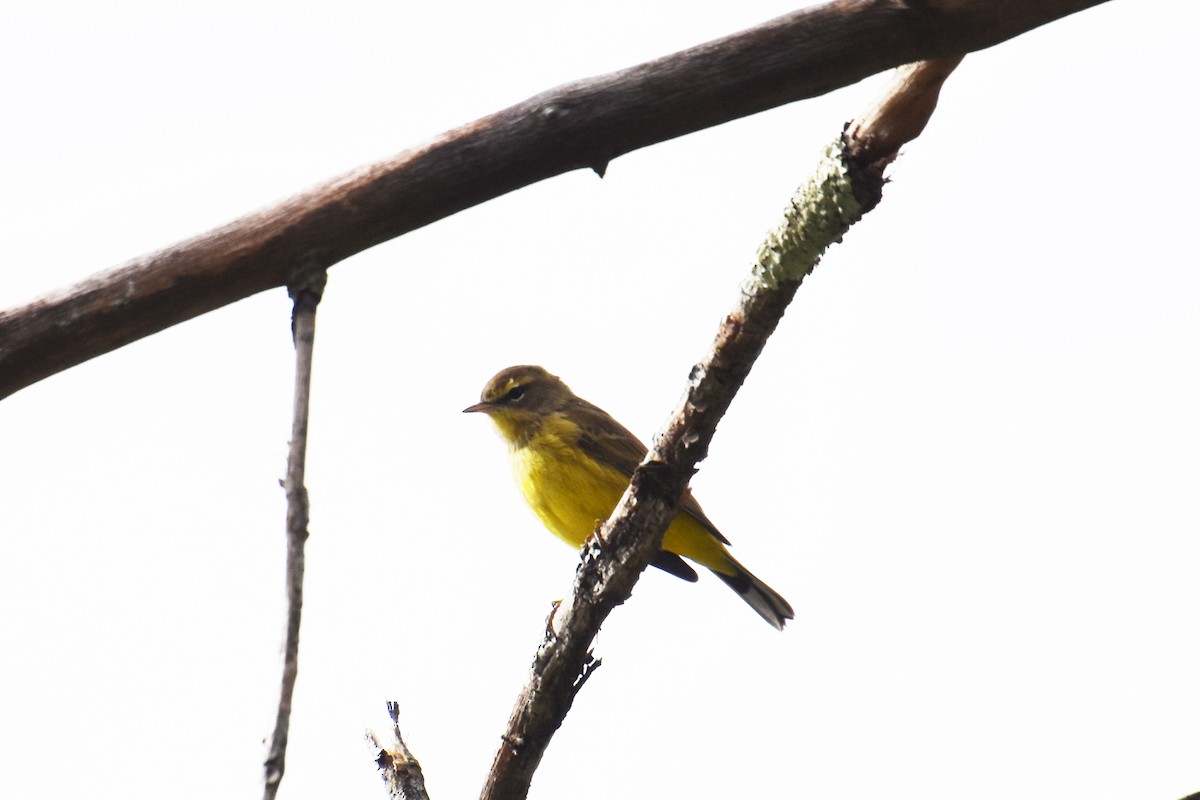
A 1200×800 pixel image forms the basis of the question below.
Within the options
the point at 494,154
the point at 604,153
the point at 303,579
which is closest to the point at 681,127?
the point at 604,153

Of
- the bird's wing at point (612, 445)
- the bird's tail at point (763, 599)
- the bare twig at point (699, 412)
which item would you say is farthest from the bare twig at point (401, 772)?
the bird's tail at point (763, 599)

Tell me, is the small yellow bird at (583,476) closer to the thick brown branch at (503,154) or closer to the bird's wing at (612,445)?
the bird's wing at (612,445)

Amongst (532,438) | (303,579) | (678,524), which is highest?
(532,438)

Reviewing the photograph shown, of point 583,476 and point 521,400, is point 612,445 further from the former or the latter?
point 521,400

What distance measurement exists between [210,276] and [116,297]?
0.18 meters

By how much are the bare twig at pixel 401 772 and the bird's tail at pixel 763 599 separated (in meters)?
4.39

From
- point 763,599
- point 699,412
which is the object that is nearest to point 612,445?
point 763,599

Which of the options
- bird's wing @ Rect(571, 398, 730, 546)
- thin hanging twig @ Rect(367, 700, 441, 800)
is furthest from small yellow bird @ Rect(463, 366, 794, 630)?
thin hanging twig @ Rect(367, 700, 441, 800)

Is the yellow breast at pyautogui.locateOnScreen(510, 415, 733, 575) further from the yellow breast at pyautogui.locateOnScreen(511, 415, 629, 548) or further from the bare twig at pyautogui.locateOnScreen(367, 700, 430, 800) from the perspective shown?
the bare twig at pyautogui.locateOnScreen(367, 700, 430, 800)

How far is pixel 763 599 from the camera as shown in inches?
367

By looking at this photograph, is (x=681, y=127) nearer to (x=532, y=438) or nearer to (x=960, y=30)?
(x=960, y=30)

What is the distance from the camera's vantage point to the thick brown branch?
8.25ft

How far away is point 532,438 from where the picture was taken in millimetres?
8797

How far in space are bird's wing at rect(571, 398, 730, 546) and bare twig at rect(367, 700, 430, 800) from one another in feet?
10.4
